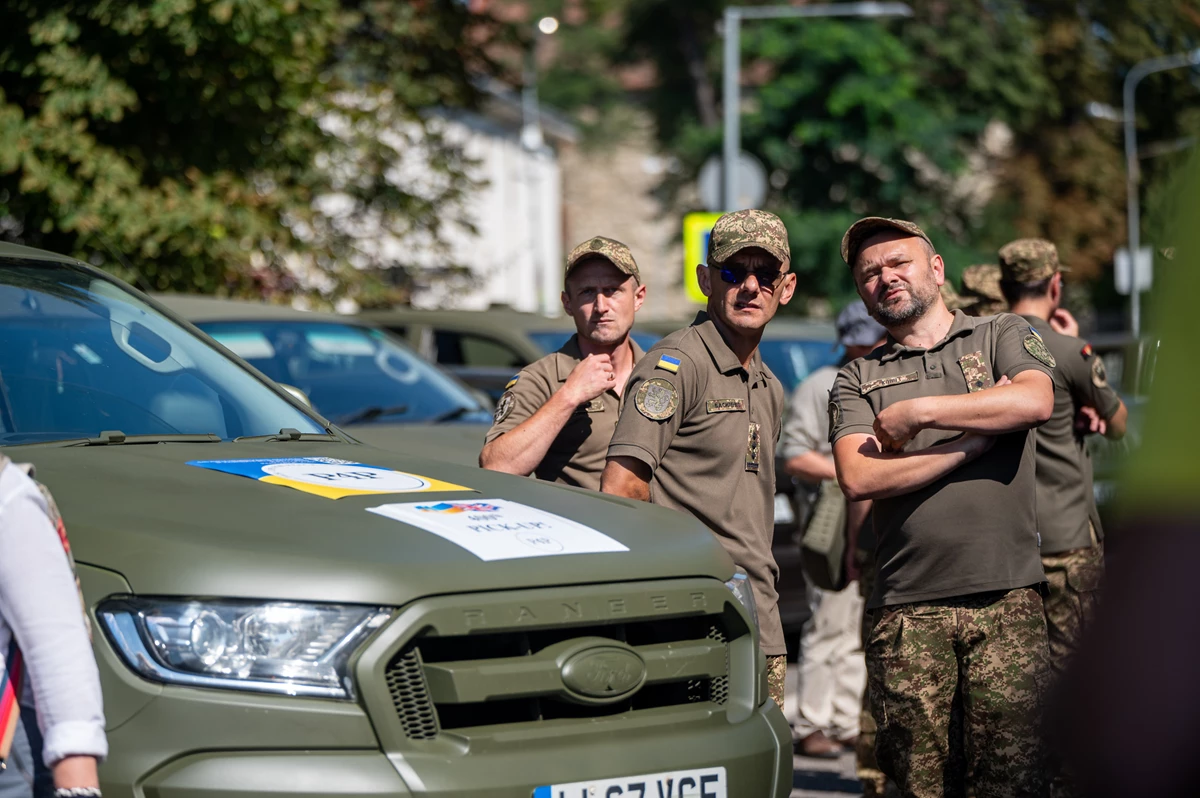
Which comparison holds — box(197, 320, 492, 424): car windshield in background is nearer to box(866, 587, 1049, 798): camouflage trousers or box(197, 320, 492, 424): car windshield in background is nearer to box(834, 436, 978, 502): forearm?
box(834, 436, 978, 502): forearm

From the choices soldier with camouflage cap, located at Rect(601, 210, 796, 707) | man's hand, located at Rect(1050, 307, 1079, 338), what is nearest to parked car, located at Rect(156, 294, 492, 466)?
man's hand, located at Rect(1050, 307, 1079, 338)

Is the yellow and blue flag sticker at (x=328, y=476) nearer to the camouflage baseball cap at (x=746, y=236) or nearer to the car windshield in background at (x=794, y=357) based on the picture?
the camouflage baseball cap at (x=746, y=236)

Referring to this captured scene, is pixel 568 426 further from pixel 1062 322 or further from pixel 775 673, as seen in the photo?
pixel 1062 322

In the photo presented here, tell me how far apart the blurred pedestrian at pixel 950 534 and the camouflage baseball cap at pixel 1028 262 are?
1634 millimetres

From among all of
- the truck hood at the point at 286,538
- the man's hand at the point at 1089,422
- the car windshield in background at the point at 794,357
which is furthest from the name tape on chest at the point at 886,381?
the car windshield in background at the point at 794,357

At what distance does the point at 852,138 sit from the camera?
3241 cm

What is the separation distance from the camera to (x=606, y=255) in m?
4.79

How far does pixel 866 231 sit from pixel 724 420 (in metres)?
0.69

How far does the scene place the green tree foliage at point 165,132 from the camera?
37.4 feet

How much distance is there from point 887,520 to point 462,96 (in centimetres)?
1515

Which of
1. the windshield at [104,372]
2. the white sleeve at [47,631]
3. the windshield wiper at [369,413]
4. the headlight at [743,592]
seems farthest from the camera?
the windshield wiper at [369,413]

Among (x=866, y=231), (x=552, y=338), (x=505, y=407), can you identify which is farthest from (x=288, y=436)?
(x=552, y=338)

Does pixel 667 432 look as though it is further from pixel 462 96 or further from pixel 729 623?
pixel 462 96

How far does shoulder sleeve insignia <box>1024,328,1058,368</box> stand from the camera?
14.4 ft
